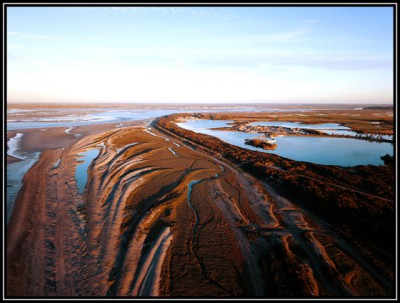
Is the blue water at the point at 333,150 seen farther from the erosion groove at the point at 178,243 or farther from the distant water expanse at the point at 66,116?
the distant water expanse at the point at 66,116

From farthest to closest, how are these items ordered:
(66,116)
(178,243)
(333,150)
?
1. (66,116)
2. (333,150)
3. (178,243)

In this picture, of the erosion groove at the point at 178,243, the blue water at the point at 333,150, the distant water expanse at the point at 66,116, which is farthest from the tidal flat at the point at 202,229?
the distant water expanse at the point at 66,116

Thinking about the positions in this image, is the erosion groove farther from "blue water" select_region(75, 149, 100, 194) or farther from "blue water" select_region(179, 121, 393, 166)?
"blue water" select_region(179, 121, 393, 166)

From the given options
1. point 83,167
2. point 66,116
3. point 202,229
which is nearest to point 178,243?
point 202,229

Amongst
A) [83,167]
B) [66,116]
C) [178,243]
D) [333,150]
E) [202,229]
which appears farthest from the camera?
[66,116]

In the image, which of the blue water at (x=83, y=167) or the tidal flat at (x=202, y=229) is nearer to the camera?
the tidal flat at (x=202, y=229)

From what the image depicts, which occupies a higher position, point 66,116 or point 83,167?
point 66,116

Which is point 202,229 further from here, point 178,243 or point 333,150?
point 333,150

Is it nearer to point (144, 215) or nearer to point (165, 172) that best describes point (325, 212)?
point (144, 215)
